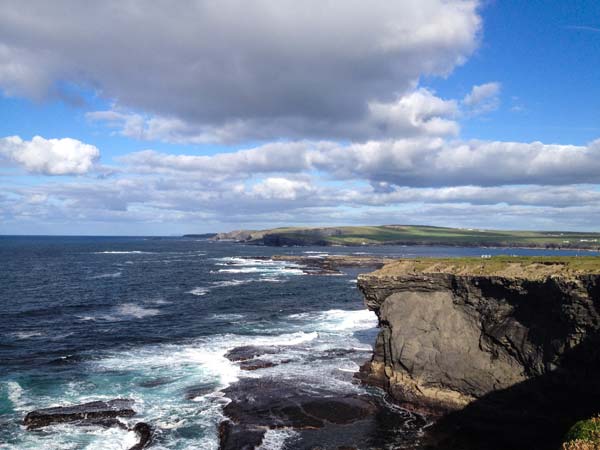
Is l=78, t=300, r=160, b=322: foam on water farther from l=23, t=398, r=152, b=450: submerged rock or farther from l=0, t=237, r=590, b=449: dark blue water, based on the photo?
l=23, t=398, r=152, b=450: submerged rock

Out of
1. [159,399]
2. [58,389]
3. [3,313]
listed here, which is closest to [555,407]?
[159,399]

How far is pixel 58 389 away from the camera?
33.2 m

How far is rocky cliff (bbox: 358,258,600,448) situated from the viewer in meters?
25.0

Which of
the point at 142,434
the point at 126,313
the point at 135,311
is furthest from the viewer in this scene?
the point at 135,311

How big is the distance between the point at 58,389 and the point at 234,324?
938 inches

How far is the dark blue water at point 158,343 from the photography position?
28281mm

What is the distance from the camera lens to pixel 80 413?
28.7 m

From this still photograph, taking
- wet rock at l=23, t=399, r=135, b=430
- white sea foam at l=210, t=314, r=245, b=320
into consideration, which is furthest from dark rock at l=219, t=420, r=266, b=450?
white sea foam at l=210, t=314, r=245, b=320

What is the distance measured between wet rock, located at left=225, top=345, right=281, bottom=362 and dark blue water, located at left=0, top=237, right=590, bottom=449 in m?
0.92

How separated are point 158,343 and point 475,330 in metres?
31.9

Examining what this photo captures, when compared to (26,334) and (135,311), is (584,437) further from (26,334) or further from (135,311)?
(135,311)

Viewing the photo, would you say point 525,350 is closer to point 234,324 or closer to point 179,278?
point 234,324

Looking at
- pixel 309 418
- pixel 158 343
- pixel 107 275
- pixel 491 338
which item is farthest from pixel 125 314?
pixel 491 338

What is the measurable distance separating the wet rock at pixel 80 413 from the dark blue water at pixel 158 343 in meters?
0.85
